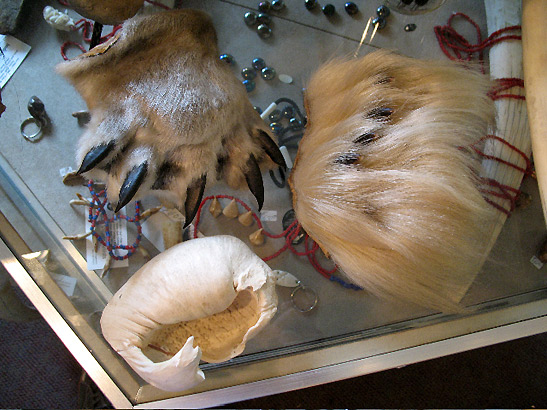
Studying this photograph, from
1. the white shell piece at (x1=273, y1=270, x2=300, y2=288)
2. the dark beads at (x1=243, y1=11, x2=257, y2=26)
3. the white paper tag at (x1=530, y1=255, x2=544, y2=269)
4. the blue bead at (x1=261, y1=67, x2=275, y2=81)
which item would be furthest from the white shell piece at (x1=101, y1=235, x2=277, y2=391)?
the white paper tag at (x1=530, y1=255, x2=544, y2=269)

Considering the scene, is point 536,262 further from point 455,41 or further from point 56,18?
point 56,18

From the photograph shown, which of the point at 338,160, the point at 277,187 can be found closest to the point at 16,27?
the point at 277,187

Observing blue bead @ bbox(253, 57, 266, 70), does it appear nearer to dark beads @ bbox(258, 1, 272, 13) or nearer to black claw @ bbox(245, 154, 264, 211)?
dark beads @ bbox(258, 1, 272, 13)

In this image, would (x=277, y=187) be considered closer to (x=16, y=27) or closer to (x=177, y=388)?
(x=177, y=388)

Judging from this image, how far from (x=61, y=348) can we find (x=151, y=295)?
2.78 feet

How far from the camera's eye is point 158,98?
687 millimetres

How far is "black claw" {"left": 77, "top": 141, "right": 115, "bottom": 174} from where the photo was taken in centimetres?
69

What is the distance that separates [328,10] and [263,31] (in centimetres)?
20

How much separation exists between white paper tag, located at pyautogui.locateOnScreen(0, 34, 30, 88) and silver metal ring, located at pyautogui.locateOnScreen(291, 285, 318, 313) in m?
0.94

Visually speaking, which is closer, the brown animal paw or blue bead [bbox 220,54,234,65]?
the brown animal paw

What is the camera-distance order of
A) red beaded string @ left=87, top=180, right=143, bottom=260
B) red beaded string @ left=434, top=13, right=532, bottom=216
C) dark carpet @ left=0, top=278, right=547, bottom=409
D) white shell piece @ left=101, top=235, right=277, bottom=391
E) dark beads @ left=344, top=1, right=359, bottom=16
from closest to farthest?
white shell piece @ left=101, top=235, right=277, bottom=391, red beaded string @ left=434, top=13, right=532, bottom=216, red beaded string @ left=87, top=180, right=143, bottom=260, dark beads @ left=344, top=1, right=359, bottom=16, dark carpet @ left=0, top=278, right=547, bottom=409

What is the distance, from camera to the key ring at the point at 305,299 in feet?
3.59

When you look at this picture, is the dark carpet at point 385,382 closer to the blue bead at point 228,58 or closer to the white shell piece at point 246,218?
the white shell piece at point 246,218

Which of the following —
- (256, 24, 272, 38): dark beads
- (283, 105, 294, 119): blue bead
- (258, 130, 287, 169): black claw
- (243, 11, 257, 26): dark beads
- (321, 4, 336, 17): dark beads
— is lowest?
(283, 105, 294, 119): blue bead
